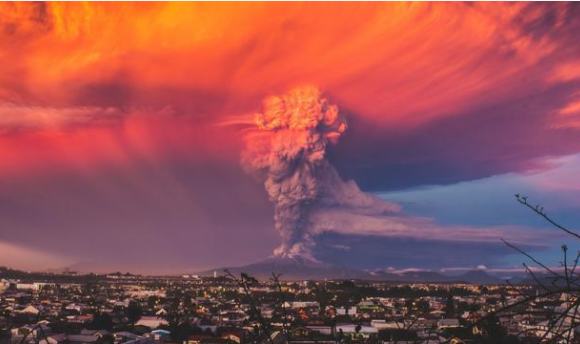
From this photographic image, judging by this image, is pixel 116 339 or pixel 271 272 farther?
pixel 116 339

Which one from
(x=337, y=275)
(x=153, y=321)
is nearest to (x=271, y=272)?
(x=153, y=321)

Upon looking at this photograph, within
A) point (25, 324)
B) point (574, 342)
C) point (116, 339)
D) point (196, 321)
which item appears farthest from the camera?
point (196, 321)

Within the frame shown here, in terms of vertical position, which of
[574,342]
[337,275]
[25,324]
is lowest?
[574,342]

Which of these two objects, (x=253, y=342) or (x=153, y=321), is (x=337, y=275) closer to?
(x=153, y=321)

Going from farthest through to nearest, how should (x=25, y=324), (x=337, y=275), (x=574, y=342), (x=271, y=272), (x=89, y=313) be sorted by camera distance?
(x=337, y=275) < (x=89, y=313) < (x=25, y=324) < (x=271, y=272) < (x=574, y=342)

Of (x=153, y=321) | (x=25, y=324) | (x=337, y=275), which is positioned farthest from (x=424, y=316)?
(x=337, y=275)

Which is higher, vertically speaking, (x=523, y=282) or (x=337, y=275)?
(x=337, y=275)

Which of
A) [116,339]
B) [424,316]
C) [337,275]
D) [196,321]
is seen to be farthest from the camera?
[337,275]

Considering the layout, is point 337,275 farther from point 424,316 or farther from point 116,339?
point 424,316

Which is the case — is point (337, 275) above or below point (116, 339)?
above
